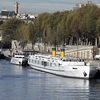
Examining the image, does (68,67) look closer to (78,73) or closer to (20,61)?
(78,73)

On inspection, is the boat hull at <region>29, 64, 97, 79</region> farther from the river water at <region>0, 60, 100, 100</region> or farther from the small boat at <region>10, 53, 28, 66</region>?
the small boat at <region>10, 53, 28, 66</region>

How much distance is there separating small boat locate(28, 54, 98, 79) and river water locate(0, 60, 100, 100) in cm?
58

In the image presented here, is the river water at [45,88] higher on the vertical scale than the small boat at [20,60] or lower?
lower

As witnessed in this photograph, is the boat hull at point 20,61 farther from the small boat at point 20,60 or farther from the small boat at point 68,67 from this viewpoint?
the small boat at point 68,67

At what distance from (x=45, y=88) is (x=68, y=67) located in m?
7.21

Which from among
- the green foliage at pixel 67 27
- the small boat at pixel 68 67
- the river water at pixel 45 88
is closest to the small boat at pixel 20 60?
the green foliage at pixel 67 27

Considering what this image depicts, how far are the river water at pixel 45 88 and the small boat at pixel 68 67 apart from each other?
578 millimetres

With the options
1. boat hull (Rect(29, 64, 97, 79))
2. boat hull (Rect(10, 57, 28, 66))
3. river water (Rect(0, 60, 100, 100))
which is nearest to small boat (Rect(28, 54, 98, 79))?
boat hull (Rect(29, 64, 97, 79))

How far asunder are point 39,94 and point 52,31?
3633cm

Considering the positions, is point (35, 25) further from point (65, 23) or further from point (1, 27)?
point (1, 27)

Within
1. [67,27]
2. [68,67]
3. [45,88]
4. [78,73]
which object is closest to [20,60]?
[67,27]

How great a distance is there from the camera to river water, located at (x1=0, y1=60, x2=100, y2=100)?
37.7m

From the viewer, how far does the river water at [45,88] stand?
3769 cm

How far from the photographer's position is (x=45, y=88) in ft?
136
